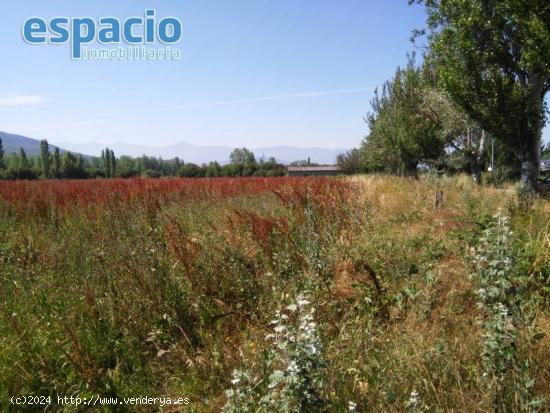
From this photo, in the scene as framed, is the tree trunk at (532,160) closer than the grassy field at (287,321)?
No

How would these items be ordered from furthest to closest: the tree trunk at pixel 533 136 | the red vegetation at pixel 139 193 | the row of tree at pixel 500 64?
the tree trunk at pixel 533 136 < the row of tree at pixel 500 64 < the red vegetation at pixel 139 193

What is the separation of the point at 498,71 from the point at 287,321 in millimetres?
12013

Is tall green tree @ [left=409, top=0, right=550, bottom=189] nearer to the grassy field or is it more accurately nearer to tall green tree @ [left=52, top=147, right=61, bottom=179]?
the grassy field

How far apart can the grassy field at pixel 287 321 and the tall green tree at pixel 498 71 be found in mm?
8448

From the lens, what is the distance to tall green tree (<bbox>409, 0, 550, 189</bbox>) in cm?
1094

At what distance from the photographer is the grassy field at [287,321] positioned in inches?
80.0

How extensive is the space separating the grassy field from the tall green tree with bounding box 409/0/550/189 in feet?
27.7

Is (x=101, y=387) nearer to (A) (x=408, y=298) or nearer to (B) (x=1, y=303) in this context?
(B) (x=1, y=303)

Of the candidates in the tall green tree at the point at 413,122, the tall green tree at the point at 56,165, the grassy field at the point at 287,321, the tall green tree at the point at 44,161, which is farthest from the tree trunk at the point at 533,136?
the tall green tree at the point at 44,161

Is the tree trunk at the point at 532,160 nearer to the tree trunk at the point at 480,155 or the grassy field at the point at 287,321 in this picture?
the tree trunk at the point at 480,155

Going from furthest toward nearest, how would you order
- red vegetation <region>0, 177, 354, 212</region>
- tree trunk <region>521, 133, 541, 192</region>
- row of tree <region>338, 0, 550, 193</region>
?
tree trunk <region>521, 133, 541, 192</region> → row of tree <region>338, 0, 550, 193</region> → red vegetation <region>0, 177, 354, 212</region>

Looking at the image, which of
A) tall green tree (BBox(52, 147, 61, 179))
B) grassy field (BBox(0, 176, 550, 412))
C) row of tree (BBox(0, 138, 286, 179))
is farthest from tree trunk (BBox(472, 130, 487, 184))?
tall green tree (BBox(52, 147, 61, 179))

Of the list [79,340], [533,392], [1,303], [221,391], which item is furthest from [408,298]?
[1,303]

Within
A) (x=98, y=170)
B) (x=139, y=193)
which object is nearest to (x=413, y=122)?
(x=139, y=193)
